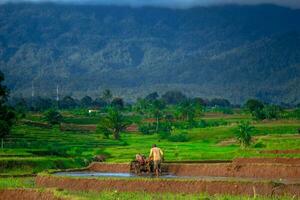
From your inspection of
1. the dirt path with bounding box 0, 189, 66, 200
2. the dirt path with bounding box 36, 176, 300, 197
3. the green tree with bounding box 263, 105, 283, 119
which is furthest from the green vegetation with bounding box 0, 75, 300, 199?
the dirt path with bounding box 36, 176, 300, 197

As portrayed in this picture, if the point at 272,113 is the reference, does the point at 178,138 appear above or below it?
below

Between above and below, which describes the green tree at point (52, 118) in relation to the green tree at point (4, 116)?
below

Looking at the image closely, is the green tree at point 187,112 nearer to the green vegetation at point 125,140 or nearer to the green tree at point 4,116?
the green vegetation at point 125,140

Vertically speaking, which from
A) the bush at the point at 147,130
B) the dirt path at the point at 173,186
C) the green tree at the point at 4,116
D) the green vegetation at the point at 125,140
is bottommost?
the bush at the point at 147,130

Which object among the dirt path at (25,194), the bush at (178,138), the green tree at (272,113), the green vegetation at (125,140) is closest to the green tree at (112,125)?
the green vegetation at (125,140)

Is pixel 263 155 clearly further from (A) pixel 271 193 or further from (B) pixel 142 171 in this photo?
(A) pixel 271 193

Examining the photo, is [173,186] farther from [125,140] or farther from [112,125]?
[112,125]

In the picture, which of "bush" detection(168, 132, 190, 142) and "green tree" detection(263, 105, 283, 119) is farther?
"green tree" detection(263, 105, 283, 119)

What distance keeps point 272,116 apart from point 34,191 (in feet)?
375

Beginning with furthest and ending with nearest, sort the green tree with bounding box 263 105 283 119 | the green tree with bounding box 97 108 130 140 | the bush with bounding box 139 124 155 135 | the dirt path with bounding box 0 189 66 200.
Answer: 1. the green tree with bounding box 263 105 283 119
2. the bush with bounding box 139 124 155 135
3. the green tree with bounding box 97 108 130 140
4. the dirt path with bounding box 0 189 66 200

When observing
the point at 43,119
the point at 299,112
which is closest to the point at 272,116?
the point at 299,112

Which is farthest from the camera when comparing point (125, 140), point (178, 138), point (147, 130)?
point (147, 130)

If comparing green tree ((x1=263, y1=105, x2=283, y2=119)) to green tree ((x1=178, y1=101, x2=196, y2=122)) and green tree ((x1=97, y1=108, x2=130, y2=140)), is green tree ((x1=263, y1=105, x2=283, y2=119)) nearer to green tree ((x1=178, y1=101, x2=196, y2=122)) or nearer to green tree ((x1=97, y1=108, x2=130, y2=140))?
green tree ((x1=178, y1=101, x2=196, y2=122))

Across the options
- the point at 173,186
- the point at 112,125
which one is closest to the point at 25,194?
the point at 173,186
